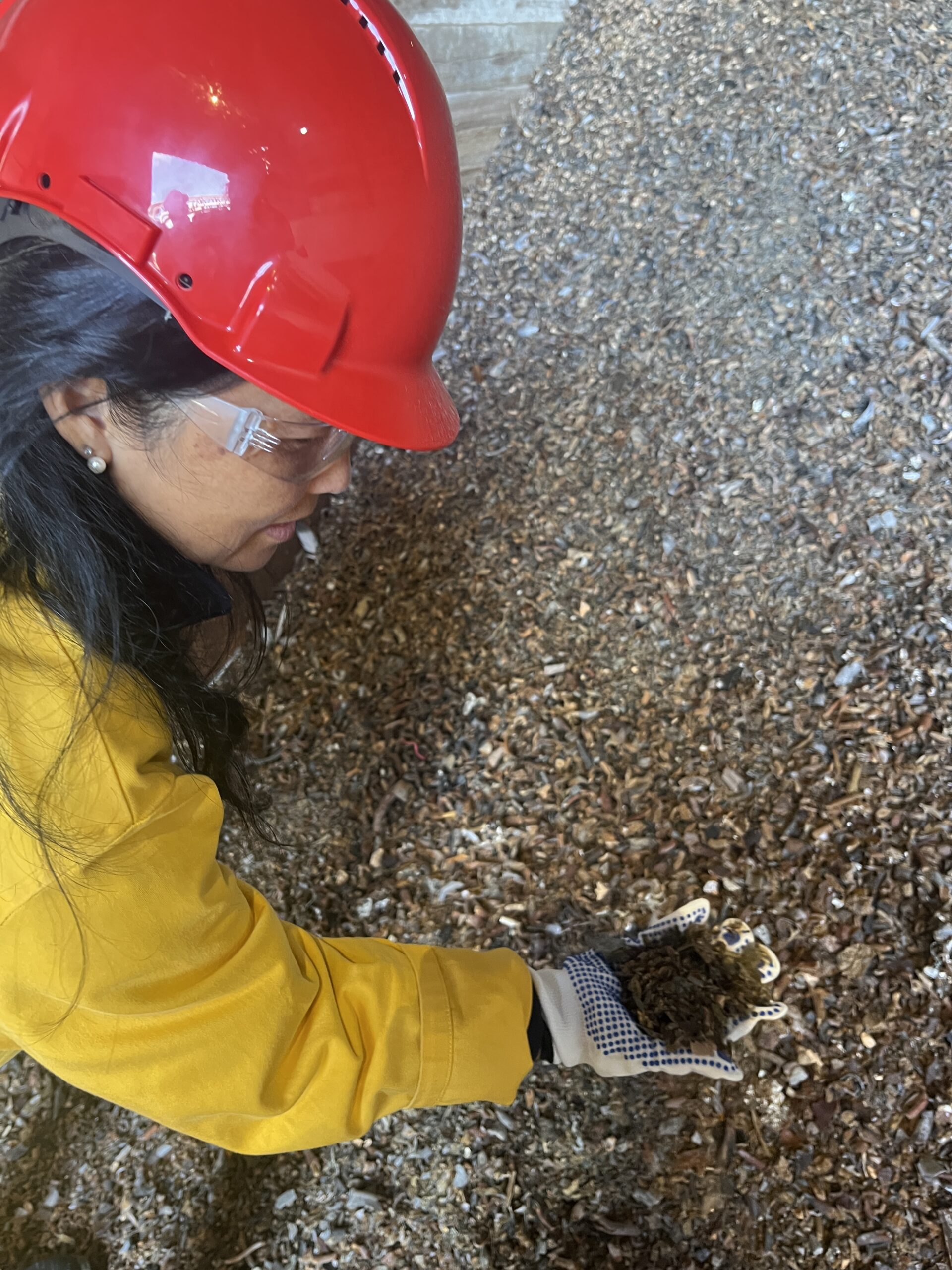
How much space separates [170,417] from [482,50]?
9.94 ft

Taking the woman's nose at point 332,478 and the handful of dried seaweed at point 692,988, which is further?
the handful of dried seaweed at point 692,988

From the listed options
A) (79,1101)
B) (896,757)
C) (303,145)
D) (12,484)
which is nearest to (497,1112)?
(79,1101)

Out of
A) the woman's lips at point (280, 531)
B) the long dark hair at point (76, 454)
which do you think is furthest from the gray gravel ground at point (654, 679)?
the long dark hair at point (76, 454)

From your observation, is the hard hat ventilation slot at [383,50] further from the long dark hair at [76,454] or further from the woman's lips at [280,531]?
the woman's lips at [280,531]

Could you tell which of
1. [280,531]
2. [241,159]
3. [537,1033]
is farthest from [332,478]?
[537,1033]

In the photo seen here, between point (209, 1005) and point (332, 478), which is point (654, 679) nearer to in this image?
point (332, 478)

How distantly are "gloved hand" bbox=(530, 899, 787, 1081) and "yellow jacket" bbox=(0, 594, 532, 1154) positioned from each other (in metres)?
0.36

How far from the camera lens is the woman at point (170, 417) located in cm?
105

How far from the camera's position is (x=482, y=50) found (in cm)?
336

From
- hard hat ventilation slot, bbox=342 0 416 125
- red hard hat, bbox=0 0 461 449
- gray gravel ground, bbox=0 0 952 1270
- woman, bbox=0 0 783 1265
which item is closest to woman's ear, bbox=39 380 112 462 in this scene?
woman, bbox=0 0 783 1265

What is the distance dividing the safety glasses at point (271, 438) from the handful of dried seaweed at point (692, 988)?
130 centimetres

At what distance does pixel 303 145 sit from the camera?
1.08m

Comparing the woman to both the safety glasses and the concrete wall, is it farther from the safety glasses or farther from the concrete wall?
the concrete wall

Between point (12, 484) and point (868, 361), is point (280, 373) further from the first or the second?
point (868, 361)
